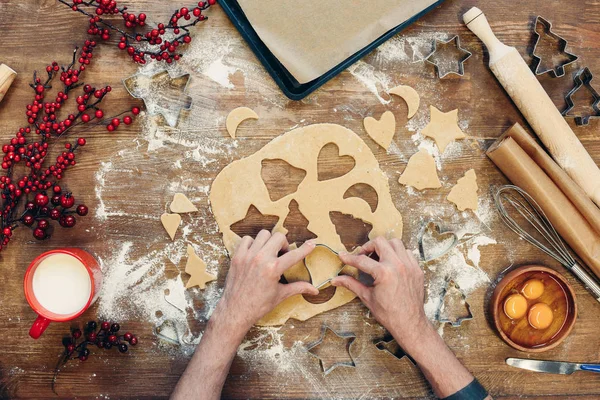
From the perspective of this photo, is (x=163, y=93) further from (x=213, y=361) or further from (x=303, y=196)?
(x=213, y=361)

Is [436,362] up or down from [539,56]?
down

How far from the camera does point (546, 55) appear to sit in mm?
→ 1322

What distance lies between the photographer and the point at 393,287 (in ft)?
3.95

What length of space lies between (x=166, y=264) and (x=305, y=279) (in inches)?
15.2

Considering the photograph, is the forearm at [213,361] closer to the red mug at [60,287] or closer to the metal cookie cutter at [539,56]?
the red mug at [60,287]

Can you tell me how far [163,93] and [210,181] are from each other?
27cm

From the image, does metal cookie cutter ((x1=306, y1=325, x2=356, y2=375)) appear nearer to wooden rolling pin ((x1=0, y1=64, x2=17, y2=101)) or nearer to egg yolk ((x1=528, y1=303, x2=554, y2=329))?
egg yolk ((x1=528, y1=303, x2=554, y2=329))

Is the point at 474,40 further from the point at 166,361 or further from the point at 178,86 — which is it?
the point at 166,361

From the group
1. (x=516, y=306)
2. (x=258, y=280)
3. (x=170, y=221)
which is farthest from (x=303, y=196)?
(x=516, y=306)

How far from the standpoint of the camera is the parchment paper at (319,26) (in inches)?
48.9

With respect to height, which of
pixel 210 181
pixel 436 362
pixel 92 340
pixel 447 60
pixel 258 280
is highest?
pixel 447 60

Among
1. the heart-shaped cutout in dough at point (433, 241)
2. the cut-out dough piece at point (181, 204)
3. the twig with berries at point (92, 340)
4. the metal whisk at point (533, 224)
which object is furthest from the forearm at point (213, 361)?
the metal whisk at point (533, 224)

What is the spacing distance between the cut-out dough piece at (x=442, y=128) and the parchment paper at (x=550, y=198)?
114mm

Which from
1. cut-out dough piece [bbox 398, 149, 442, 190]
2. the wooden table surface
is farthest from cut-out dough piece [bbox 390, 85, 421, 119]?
cut-out dough piece [bbox 398, 149, 442, 190]
